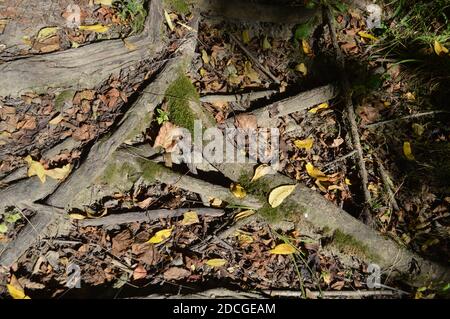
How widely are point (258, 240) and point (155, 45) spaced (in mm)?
1990

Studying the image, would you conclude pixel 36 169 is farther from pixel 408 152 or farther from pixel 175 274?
pixel 408 152

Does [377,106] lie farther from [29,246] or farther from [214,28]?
[29,246]

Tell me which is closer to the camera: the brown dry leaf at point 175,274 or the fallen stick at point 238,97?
the brown dry leaf at point 175,274

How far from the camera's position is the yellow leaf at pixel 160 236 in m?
3.09

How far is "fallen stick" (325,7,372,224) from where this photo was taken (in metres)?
3.46

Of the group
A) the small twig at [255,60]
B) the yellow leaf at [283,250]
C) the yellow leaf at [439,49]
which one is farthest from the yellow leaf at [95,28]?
the yellow leaf at [439,49]

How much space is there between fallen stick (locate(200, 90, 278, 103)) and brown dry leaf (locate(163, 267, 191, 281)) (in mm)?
1520

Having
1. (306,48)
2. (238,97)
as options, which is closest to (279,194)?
(238,97)

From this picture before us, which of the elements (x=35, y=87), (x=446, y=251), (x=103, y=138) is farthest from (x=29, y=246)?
(x=446, y=251)

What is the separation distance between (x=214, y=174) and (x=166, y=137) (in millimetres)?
508

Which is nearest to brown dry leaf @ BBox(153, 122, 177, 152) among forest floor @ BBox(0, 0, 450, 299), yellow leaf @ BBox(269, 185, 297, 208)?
forest floor @ BBox(0, 0, 450, 299)

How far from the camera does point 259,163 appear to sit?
3.47 meters

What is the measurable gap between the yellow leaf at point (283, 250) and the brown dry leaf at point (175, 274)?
68 cm

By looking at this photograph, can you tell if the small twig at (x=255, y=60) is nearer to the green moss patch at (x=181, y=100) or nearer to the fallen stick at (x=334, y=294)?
the green moss patch at (x=181, y=100)
